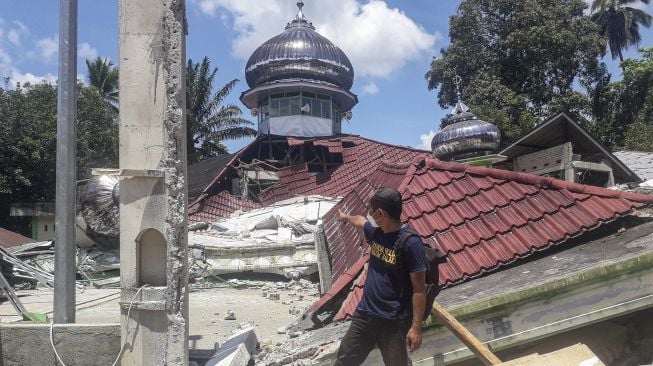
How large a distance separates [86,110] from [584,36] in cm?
2344

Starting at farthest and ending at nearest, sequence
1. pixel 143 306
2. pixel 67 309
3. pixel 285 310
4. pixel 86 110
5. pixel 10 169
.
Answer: pixel 86 110 → pixel 10 169 → pixel 285 310 → pixel 67 309 → pixel 143 306

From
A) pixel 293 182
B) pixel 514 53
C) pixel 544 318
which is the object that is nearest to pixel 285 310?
pixel 544 318

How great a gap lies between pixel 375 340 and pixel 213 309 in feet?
21.3

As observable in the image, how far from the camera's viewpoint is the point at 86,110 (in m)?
25.1

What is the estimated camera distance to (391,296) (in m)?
3.20

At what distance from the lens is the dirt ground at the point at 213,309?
713 cm

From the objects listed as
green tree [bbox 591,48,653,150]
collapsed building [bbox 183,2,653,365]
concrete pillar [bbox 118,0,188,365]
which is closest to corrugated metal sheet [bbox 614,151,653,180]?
collapsed building [bbox 183,2,653,365]

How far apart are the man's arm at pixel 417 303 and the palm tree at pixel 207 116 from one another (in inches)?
1108

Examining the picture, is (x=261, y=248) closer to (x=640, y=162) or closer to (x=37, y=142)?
(x=640, y=162)

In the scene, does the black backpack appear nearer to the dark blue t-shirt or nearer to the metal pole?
the dark blue t-shirt

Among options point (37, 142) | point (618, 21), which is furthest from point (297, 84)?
point (618, 21)

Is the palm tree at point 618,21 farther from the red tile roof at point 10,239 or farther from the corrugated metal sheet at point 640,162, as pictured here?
the red tile roof at point 10,239

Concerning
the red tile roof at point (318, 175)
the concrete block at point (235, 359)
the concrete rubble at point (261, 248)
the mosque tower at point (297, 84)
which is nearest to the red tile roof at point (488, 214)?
the concrete block at point (235, 359)

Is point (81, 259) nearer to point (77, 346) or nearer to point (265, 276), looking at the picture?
point (265, 276)
